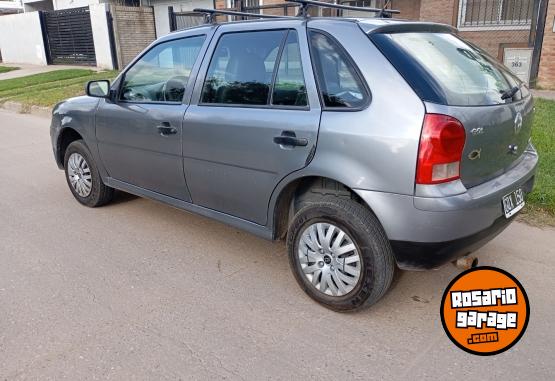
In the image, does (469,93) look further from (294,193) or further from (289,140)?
(294,193)

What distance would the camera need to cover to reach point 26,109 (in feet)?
37.4

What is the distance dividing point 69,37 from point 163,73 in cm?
1842

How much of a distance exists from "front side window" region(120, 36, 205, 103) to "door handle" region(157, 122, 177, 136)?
0.68ft

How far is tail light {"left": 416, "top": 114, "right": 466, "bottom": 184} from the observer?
2545mm

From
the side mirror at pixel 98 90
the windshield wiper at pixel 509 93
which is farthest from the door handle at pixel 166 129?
the windshield wiper at pixel 509 93

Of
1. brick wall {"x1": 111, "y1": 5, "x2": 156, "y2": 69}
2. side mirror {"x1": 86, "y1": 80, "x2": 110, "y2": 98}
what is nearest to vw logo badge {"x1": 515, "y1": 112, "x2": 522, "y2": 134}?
side mirror {"x1": 86, "y1": 80, "x2": 110, "y2": 98}

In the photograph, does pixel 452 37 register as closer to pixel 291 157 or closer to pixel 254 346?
pixel 291 157

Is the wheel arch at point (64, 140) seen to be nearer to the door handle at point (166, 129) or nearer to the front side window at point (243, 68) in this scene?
the door handle at point (166, 129)

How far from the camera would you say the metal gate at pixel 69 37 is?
62.6ft

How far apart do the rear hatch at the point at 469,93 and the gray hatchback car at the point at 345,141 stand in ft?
0.04

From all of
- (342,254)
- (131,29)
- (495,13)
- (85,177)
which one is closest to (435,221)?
(342,254)

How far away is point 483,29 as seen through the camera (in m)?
12.2

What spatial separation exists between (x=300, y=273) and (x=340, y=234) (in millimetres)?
441

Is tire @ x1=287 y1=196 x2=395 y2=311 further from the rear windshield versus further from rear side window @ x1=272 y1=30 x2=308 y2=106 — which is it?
the rear windshield
